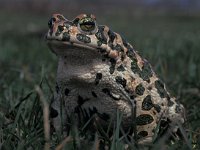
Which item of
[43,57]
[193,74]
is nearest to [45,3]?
[43,57]

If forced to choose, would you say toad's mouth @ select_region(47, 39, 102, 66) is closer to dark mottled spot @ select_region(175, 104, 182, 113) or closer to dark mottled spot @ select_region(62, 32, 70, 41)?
dark mottled spot @ select_region(62, 32, 70, 41)

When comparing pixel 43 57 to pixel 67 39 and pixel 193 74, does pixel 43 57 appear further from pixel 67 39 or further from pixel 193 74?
pixel 67 39

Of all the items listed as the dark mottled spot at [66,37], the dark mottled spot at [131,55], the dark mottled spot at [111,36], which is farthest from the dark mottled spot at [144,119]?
the dark mottled spot at [66,37]

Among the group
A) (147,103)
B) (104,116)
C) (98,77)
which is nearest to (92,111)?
(104,116)

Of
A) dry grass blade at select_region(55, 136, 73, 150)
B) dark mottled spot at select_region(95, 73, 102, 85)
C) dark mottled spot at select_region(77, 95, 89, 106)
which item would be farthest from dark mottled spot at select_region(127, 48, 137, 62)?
dry grass blade at select_region(55, 136, 73, 150)

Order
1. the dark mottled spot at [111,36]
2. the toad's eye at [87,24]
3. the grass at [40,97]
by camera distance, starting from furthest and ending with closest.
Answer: the dark mottled spot at [111,36] → the toad's eye at [87,24] → the grass at [40,97]

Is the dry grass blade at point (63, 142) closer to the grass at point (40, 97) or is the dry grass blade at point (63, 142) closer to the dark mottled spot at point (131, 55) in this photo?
the grass at point (40, 97)
